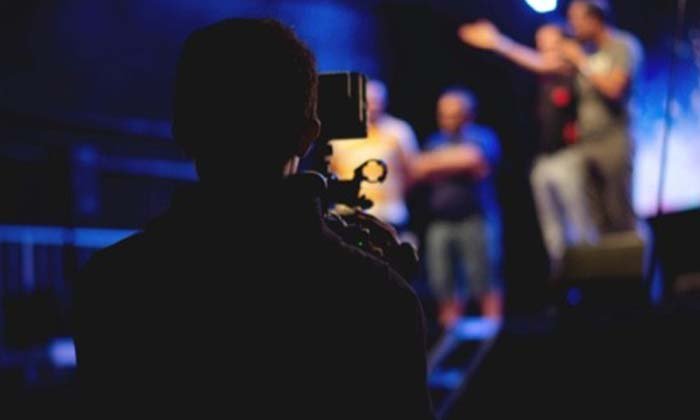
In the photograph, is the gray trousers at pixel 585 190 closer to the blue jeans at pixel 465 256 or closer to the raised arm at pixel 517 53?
the blue jeans at pixel 465 256

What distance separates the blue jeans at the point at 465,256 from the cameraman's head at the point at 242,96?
4316mm

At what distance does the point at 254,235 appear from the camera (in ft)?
3.98

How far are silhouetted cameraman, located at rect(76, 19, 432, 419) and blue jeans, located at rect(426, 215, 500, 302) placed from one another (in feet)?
14.1

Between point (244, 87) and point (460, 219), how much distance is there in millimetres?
4373

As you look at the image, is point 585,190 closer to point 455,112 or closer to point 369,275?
point 455,112

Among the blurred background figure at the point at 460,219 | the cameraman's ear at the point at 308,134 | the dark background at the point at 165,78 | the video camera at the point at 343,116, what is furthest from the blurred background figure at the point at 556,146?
the cameraman's ear at the point at 308,134

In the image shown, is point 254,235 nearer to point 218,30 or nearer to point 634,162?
point 218,30

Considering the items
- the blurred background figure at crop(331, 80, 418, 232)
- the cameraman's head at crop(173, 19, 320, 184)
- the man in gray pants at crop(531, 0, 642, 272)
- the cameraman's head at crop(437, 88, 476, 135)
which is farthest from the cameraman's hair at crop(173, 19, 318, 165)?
the cameraman's head at crop(437, 88, 476, 135)

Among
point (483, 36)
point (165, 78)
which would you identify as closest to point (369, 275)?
point (483, 36)

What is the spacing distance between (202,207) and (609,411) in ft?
7.01

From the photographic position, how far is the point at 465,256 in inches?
218

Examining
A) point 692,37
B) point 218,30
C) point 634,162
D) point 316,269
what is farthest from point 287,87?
point 692,37

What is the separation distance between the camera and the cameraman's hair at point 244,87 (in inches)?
48.6

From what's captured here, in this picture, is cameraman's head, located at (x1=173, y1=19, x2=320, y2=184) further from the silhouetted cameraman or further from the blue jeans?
the blue jeans
